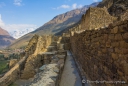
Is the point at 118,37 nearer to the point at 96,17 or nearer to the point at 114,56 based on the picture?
the point at 114,56

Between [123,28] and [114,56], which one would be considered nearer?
[123,28]

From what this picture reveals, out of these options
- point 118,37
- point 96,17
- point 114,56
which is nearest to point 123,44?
point 118,37

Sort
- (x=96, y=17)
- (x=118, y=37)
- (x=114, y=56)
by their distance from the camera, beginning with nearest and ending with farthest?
(x=118, y=37), (x=114, y=56), (x=96, y=17)

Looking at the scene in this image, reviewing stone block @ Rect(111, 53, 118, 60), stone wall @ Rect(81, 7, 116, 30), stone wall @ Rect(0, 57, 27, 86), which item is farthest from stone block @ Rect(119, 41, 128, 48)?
stone wall @ Rect(0, 57, 27, 86)

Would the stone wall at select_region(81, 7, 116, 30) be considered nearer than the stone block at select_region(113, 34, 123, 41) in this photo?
No

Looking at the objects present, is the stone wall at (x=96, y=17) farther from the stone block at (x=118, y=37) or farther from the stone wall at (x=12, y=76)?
the stone block at (x=118, y=37)

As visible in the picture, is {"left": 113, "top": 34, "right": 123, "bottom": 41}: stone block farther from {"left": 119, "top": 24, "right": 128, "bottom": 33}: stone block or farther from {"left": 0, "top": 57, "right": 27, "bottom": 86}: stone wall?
{"left": 0, "top": 57, "right": 27, "bottom": 86}: stone wall

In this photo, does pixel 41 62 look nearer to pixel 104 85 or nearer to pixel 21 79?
pixel 21 79

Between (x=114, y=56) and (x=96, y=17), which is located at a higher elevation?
(x=96, y=17)

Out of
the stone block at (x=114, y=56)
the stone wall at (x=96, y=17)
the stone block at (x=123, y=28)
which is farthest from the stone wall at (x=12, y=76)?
the stone block at (x=123, y=28)

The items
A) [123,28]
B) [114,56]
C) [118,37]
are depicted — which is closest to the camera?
[123,28]

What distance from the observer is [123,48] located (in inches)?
106

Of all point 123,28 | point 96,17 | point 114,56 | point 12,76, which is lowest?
point 12,76

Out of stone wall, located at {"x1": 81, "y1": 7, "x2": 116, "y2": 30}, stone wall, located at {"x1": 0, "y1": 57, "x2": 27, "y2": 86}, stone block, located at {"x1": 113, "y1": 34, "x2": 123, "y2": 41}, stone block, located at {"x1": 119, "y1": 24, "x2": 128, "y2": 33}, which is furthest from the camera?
stone wall, located at {"x1": 0, "y1": 57, "x2": 27, "y2": 86}
